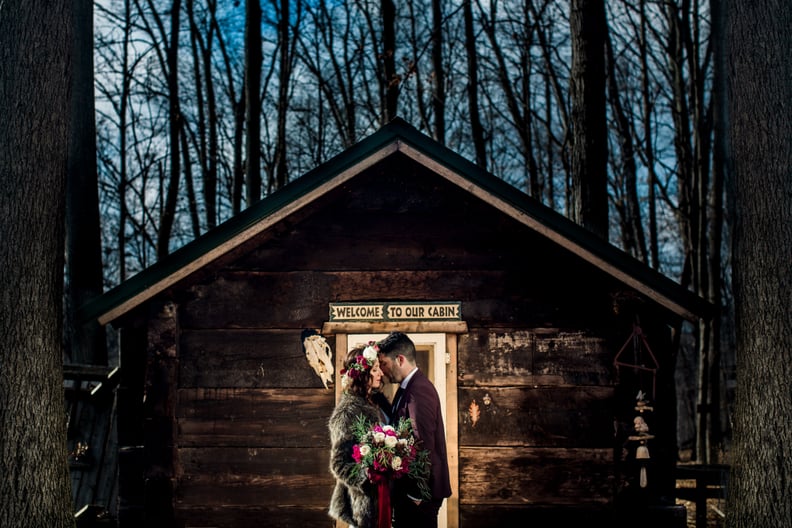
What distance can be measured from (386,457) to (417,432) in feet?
1.44

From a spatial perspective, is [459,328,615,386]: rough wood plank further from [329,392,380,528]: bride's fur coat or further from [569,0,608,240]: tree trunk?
[569,0,608,240]: tree trunk

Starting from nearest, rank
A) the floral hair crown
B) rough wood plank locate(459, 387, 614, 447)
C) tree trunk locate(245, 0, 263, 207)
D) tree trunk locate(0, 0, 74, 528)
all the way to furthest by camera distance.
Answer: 1. tree trunk locate(0, 0, 74, 528)
2. the floral hair crown
3. rough wood plank locate(459, 387, 614, 447)
4. tree trunk locate(245, 0, 263, 207)

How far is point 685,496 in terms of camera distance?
9844mm

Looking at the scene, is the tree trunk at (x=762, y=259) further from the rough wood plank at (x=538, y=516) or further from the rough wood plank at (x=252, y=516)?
the rough wood plank at (x=252, y=516)

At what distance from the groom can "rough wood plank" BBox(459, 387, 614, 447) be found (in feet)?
3.74

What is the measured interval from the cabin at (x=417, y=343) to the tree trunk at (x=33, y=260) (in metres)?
1.38

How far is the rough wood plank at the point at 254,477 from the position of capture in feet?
26.7

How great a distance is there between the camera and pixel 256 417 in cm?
821

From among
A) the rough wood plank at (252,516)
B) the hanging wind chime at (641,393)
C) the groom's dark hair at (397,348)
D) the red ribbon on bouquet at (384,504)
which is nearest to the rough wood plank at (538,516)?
the hanging wind chime at (641,393)

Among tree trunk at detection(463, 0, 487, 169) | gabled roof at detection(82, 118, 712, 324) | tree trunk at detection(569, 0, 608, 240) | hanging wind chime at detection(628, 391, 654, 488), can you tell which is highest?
tree trunk at detection(463, 0, 487, 169)

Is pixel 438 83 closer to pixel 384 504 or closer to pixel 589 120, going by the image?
pixel 589 120

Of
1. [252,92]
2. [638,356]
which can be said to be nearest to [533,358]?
[638,356]

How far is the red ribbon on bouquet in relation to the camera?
661 centimetres

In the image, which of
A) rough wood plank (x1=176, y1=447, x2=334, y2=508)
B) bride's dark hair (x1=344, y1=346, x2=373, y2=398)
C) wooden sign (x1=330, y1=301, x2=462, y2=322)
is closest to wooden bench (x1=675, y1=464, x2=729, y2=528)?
wooden sign (x1=330, y1=301, x2=462, y2=322)
